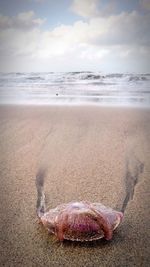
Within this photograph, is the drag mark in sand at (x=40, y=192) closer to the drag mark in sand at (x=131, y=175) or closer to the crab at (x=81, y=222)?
the crab at (x=81, y=222)

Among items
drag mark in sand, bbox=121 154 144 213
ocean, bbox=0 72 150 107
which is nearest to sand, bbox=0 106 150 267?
drag mark in sand, bbox=121 154 144 213

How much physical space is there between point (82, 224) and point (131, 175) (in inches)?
34.2

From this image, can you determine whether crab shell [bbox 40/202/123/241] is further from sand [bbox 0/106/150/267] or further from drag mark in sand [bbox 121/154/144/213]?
drag mark in sand [bbox 121/154/144/213]

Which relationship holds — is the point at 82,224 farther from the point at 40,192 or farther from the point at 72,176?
the point at 72,176

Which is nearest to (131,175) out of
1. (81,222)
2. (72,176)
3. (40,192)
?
(72,176)

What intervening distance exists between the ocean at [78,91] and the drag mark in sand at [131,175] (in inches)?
84.0

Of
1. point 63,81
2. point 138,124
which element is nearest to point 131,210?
point 138,124

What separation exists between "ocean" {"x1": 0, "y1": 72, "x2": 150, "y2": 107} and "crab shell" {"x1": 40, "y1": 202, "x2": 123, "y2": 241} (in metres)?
3.13

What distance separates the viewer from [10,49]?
14.1 feet

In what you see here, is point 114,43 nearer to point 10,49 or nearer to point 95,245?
point 10,49

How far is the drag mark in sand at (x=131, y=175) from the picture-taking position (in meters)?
1.85

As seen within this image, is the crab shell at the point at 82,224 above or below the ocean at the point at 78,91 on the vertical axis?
above

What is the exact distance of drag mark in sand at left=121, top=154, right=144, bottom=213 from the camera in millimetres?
1848

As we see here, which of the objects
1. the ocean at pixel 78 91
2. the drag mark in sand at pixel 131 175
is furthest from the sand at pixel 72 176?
the ocean at pixel 78 91
